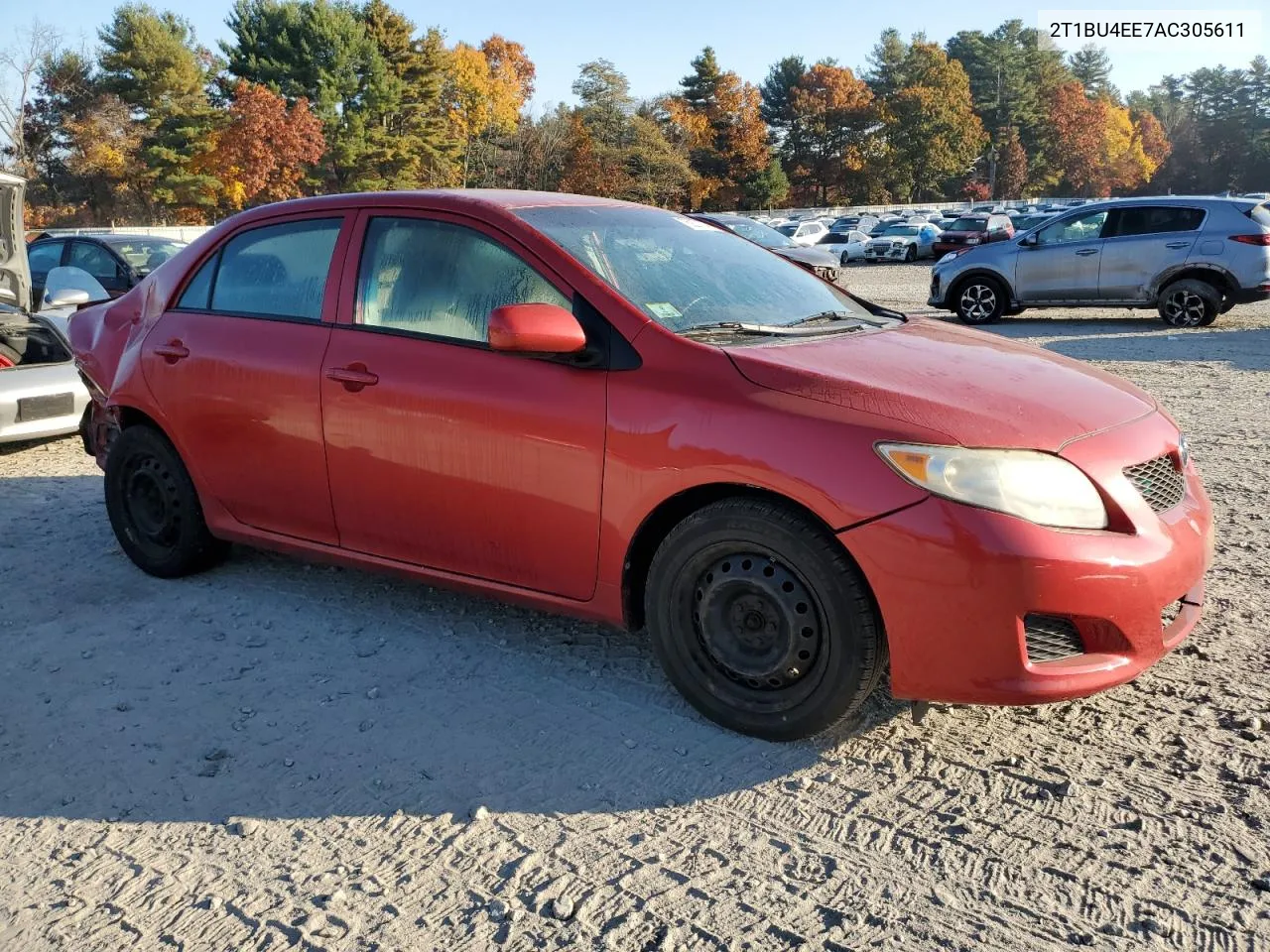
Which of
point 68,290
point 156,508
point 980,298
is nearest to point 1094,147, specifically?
point 980,298

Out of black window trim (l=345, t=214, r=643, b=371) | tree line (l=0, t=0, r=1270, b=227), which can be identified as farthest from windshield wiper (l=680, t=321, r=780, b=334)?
tree line (l=0, t=0, r=1270, b=227)

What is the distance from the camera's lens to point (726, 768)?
3.08 meters

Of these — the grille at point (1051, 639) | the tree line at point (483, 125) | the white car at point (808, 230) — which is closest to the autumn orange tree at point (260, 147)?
the tree line at point (483, 125)

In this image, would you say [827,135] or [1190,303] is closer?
[1190,303]

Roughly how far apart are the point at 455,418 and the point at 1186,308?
506 inches

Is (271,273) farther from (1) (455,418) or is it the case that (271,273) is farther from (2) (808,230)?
(2) (808,230)

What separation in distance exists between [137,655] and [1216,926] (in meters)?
3.52

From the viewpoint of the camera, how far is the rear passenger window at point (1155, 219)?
13438 mm

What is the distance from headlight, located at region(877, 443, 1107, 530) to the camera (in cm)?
282

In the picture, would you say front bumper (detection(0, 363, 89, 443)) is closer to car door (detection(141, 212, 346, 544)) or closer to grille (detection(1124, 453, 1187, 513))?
car door (detection(141, 212, 346, 544))

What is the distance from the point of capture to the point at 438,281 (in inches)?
151

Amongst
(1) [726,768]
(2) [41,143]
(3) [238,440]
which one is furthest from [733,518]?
(2) [41,143]

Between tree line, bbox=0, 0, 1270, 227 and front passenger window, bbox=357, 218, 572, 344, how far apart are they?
28.7 m

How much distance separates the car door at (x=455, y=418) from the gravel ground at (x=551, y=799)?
48 centimetres
